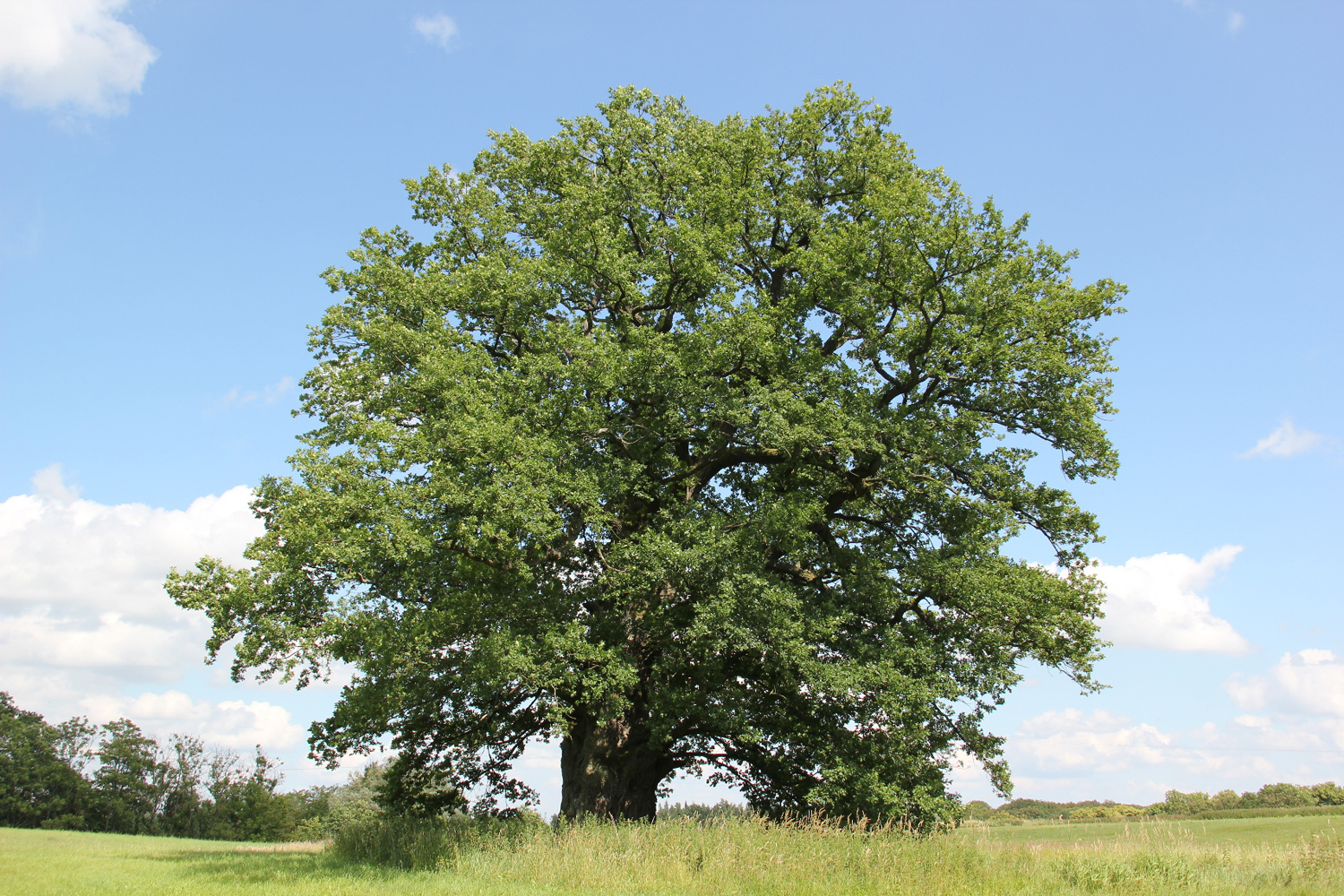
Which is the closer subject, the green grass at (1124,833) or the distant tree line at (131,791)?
the green grass at (1124,833)

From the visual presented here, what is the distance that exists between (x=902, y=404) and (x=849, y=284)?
2.83m

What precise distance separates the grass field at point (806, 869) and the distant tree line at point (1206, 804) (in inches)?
978

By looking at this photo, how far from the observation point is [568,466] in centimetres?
1652

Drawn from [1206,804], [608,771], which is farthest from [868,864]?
[1206,804]

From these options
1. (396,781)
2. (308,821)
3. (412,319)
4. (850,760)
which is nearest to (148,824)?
(308,821)

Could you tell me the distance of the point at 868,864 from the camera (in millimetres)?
12531

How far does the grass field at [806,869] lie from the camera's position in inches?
464

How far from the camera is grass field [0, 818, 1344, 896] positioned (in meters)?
11.8

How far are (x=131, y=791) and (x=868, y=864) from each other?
219 ft

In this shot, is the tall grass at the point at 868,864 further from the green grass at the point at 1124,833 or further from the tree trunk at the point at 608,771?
the tree trunk at the point at 608,771

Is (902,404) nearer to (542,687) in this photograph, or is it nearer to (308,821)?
(542,687)

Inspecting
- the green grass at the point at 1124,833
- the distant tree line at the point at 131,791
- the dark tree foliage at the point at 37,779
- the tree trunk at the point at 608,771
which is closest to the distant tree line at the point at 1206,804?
the green grass at the point at 1124,833

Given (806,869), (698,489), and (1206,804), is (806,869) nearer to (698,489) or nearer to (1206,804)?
(698,489)

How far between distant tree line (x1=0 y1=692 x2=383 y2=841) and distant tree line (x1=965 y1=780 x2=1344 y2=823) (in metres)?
43.1
